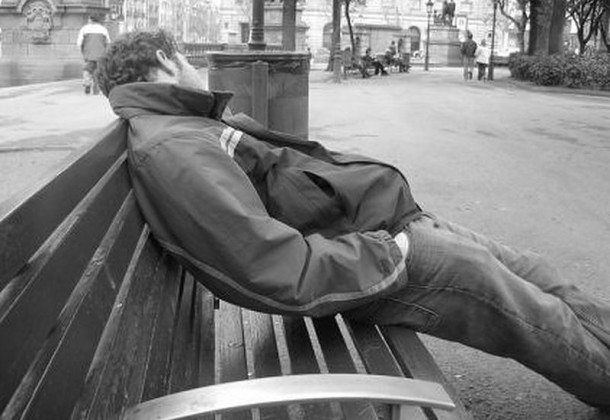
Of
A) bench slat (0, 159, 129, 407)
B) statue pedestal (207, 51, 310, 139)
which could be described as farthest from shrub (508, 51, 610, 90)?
bench slat (0, 159, 129, 407)

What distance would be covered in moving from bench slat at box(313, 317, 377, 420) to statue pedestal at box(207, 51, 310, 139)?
6922 mm

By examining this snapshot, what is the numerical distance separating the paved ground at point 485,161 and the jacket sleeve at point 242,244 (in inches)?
51.5

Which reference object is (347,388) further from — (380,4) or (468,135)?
(380,4)

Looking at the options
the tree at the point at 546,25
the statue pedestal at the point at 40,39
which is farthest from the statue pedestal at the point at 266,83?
the tree at the point at 546,25

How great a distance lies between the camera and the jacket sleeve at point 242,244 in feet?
6.95

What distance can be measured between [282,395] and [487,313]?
1.03 m

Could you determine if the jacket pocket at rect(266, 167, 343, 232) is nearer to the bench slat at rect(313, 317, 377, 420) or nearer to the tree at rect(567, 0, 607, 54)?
the bench slat at rect(313, 317, 377, 420)

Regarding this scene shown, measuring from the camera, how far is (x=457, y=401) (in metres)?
2.14

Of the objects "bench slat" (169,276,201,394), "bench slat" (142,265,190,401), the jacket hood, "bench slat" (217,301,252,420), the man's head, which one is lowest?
"bench slat" (217,301,252,420)

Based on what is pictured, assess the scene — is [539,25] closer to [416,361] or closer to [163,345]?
[416,361]

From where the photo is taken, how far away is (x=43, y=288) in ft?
4.91

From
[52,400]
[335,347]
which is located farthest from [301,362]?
[52,400]

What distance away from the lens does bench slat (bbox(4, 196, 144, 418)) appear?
4.59 feet

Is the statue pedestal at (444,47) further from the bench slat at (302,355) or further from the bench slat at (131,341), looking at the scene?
the bench slat at (131,341)
